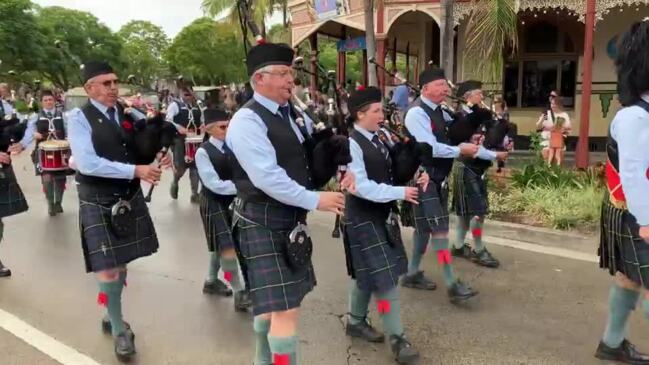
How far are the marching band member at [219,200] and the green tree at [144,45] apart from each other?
49499mm

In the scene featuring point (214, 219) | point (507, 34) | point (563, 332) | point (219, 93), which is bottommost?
point (563, 332)

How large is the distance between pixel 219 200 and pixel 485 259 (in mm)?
2603

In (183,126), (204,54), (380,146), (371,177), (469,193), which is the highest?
(204,54)

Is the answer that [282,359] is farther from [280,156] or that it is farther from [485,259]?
[485,259]

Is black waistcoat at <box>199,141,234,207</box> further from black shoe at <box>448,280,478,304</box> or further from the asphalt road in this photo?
black shoe at <box>448,280,478,304</box>

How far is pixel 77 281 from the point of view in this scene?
534 centimetres

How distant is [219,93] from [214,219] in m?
4.13

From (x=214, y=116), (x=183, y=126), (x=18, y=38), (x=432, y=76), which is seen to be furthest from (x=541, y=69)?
(x=18, y=38)

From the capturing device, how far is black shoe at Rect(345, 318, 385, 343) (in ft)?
13.1

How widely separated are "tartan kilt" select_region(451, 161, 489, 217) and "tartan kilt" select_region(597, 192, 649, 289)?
2.06m

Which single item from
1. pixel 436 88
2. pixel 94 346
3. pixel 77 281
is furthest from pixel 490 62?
pixel 94 346

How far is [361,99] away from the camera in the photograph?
3754 millimetres

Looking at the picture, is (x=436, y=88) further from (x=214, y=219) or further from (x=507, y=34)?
(x=507, y=34)

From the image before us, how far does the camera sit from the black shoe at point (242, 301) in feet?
15.2
